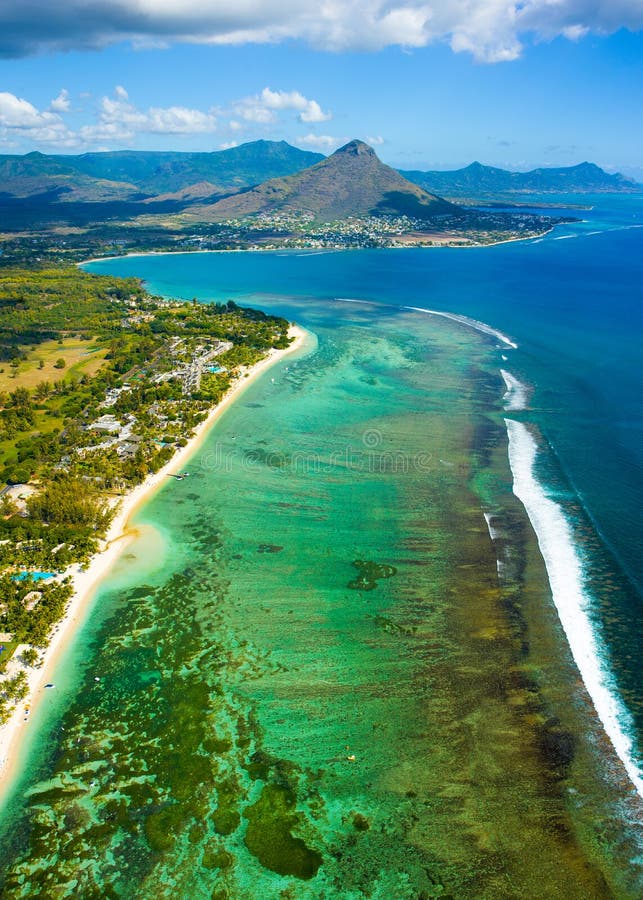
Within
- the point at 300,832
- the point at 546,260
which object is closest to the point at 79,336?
the point at 300,832

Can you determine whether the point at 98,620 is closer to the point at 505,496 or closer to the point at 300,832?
the point at 300,832

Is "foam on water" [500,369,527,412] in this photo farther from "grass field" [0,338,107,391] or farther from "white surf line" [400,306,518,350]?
"grass field" [0,338,107,391]

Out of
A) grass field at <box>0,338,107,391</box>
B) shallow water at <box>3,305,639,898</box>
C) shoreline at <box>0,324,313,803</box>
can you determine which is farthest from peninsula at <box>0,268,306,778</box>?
shallow water at <box>3,305,639,898</box>

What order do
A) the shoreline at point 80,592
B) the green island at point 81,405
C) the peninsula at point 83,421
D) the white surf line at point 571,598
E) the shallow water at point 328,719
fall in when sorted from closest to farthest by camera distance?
1. the shallow water at point 328,719
2. the white surf line at point 571,598
3. the shoreline at point 80,592
4. the peninsula at point 83,421
5. the green island at point 81,405

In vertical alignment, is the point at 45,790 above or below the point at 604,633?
below

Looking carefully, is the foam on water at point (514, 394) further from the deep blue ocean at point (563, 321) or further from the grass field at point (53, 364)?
the grass field at point (53, 364)

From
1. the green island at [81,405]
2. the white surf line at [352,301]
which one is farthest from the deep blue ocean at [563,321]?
the green island at [81,405]

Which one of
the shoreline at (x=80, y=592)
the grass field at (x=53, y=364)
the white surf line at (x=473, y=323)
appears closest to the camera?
the shoreline at (x=80, y=592)
